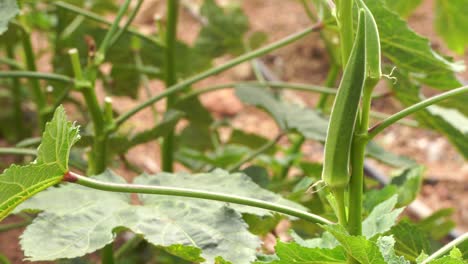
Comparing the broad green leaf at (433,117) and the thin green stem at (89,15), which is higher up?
the thin green stem at (89,15)

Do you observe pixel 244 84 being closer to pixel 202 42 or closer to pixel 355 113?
pixel 202 42

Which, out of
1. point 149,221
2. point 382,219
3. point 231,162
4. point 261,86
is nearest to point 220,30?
point 261,86

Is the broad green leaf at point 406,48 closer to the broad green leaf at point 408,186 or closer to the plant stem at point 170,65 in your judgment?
the broad green leaf at point 408,186

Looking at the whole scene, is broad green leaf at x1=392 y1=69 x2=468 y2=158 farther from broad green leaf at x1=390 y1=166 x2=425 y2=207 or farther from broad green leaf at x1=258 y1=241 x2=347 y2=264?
broad green leaf at x1=258 y1=241 x2=347 y2=264

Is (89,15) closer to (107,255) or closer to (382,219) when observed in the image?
(107,255)

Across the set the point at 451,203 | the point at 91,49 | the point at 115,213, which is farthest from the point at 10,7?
the point at 451,203

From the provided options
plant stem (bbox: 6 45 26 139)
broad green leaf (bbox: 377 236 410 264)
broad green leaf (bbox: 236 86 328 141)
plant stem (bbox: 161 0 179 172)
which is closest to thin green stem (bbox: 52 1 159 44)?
plant stem (bbox: 161 0 179 172)

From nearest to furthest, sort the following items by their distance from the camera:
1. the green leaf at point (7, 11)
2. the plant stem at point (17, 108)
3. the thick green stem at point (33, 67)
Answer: the green leaf at point (7, 11)
the thick green stem at point (33, 67)
the plant stem at point (17, 108)

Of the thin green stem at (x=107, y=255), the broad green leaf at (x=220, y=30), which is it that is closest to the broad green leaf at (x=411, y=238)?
the thin green stem at (x=107, y=255)
